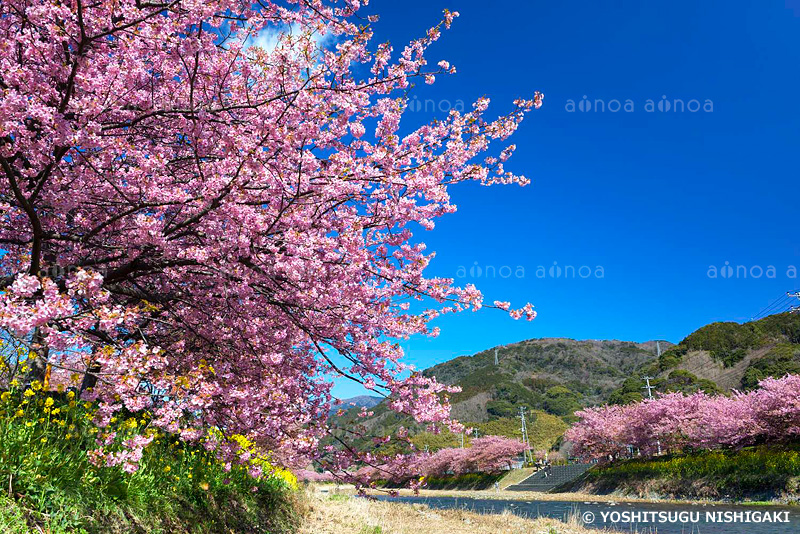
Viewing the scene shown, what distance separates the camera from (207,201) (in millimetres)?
4418

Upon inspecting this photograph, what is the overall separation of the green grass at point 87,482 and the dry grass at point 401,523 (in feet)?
10.1

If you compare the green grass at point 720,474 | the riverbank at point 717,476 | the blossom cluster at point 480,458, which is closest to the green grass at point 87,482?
the riverbank at point 717,476

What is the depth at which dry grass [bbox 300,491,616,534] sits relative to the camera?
10.4 metres

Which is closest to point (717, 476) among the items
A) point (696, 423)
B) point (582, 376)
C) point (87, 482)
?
point (696, 423)

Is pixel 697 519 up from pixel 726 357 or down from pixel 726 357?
down

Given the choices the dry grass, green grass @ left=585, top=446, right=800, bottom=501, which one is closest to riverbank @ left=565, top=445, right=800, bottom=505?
green grass @ left=585, top=446, right=800, bottom=501

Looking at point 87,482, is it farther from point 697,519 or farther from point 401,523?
point 697,519

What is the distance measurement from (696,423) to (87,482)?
1482 inches

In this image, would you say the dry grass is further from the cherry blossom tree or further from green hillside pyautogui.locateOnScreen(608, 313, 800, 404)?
green hillside pyautogui.locateOnScreen(608, 313, 800, 404)

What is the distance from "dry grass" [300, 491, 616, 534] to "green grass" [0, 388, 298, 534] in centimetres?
309

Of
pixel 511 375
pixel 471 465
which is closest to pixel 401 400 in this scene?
pixel 471 465

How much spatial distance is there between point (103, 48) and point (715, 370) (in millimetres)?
81891

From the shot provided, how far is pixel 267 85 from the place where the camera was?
5.26 meters

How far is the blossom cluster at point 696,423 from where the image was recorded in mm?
24562
